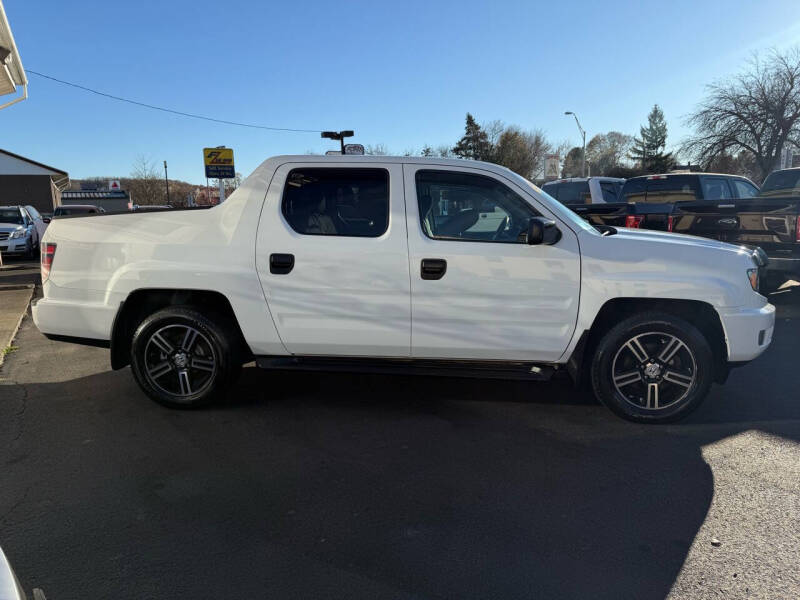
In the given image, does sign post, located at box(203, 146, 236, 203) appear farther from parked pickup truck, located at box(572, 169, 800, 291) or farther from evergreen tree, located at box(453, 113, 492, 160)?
evergreen tree, located at box(453, 113, 492, 160)

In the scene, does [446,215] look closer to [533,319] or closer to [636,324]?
[533,319]

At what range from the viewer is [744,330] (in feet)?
12.3

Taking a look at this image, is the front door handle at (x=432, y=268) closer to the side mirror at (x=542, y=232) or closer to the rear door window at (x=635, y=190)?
the side mirror at (x=542, y=232)

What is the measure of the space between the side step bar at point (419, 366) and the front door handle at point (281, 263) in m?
0.71

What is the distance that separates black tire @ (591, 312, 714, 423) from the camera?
12.6 ft

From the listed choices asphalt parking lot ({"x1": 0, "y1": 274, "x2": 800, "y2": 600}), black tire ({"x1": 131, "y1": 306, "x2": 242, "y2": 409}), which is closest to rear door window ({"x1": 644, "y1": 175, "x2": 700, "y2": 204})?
asphalt parking lot ({"x1": 0, "y1": 274, "x2": 800, "y2": 600})

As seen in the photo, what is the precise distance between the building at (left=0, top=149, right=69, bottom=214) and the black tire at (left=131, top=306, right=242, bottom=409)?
186ft

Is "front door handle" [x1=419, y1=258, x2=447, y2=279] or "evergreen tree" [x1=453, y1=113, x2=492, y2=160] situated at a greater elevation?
"evergreen tree" [x1=453, y1=113, x2=492, y2=160]

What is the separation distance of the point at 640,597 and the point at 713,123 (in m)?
37.5

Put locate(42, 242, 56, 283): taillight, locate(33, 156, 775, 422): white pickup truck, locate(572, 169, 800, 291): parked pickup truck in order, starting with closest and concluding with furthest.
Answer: locate(33, 156, 775, 422): white pickup truck, locate(42, 242, 56, 283): taillight, locate(572, 169, 800, 291): parked pickup truck

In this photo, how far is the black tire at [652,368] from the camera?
3.84 meters

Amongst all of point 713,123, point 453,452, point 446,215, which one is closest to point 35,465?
point 453,452

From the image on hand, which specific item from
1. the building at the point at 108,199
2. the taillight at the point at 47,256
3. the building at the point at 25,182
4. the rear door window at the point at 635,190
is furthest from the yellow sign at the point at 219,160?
the building at the point at 25,182

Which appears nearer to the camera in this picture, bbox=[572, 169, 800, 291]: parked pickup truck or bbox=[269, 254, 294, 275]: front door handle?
bbox=[269, 254, 294, 275]: front door handle
